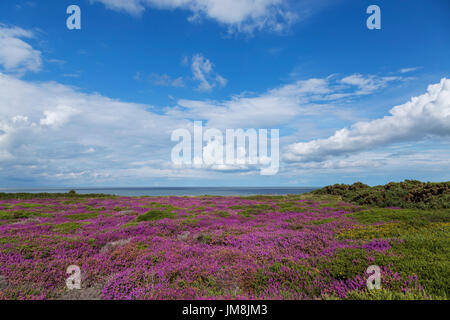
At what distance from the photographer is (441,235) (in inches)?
280

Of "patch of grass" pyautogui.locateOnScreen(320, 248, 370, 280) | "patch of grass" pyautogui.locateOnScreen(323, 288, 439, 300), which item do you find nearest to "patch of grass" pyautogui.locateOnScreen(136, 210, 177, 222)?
"patch of grass" pyautogui.locateOnScreen(320, 248, 370, 280)

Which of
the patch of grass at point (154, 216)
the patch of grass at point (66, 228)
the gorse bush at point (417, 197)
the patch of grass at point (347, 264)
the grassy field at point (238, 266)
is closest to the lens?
the grassy field at point (238, 266)

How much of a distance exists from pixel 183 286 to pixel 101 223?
40.0 ft

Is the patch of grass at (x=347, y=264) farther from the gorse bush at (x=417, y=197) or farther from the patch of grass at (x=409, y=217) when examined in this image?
the gorse bush at (x=417, y=197)

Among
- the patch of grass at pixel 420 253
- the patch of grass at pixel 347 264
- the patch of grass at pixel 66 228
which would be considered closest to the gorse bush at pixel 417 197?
the patch of grass at pixel 420 253

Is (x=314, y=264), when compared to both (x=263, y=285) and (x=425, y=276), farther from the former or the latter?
(x=425, y=276)

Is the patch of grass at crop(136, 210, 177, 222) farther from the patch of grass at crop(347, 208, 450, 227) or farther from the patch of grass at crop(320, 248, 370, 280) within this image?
the patch of grass at crop(347, 208, 450, 227)

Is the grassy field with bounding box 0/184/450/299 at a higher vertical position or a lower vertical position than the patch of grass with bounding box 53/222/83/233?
higher

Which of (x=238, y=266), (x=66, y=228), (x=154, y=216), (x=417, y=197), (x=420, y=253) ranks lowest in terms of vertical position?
(x=154, y=216)

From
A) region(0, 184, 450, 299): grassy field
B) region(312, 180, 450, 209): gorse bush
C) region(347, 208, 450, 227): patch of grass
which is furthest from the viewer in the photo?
region(312, 180, 450, 209): gorse bush

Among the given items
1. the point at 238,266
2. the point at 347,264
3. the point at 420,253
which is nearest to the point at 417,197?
the point at 420,253

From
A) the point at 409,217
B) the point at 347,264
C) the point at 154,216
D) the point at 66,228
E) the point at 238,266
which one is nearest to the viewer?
the point at 347,264

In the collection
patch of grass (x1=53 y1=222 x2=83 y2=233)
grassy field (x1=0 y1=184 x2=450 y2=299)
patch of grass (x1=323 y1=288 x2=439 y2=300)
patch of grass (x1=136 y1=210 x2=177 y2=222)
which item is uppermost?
patch of grass (x1=323 y1=288 x2=439 y2=300)

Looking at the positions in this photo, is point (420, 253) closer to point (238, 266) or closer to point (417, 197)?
point (238, 266)
